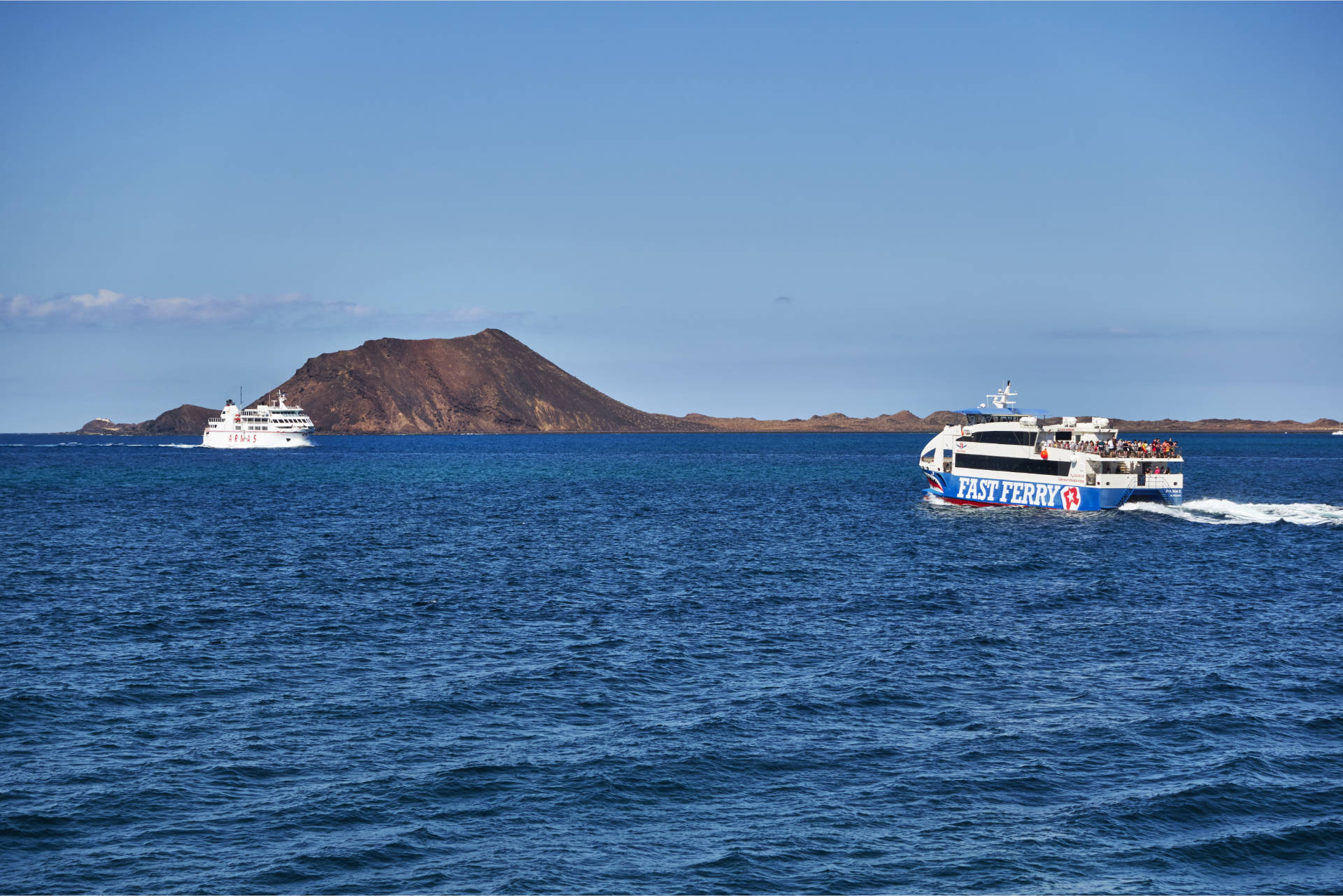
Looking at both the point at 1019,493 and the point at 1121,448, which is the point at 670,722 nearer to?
the point at 1019,493

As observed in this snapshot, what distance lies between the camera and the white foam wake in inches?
2835

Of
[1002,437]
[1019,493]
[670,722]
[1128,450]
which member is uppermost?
[1002,437]

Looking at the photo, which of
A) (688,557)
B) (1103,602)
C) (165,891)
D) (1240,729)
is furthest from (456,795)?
(688,557)

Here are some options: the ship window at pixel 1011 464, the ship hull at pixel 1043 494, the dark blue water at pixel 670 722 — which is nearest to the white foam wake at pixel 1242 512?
the ship hull at pixel 1043 494

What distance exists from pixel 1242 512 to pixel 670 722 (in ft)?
216

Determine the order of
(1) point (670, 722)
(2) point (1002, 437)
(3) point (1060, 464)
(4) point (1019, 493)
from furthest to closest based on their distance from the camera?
(2) point (1002, 437)
(4) point (1019, 493)
(3) point (1060, 464)
(1) point (670, 722)

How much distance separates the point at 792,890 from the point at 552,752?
7.10 meters

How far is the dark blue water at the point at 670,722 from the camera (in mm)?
17031

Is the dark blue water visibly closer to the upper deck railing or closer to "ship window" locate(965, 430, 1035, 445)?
the upper deck railing

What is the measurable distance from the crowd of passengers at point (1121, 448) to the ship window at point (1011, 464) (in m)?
1.27

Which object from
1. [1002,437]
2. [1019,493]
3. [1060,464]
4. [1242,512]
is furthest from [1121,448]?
[1242,512]

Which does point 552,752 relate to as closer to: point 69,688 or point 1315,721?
point 69,688

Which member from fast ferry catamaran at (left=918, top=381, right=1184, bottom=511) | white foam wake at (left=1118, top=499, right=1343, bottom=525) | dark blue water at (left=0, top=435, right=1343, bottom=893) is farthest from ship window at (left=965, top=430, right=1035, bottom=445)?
dark blue water at (left=0, top=435, right=1343, bottom=893)

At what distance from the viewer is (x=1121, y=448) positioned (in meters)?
74.2
